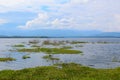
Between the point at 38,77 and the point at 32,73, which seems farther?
the point at 32,73

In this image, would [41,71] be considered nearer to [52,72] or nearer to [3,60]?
[52,72]

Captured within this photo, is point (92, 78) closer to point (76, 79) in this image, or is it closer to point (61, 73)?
point (76, 79)

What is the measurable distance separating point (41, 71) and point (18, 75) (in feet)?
8.66

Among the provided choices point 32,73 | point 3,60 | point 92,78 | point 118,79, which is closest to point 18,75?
point 32,73

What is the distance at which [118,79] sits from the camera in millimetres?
21641

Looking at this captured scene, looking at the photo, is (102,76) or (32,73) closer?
(102,76)

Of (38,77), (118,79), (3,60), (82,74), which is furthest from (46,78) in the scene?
(3,60)

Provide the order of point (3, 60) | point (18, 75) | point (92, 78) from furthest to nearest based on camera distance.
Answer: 1. point (3, 60)
2. point (18, 75)
3. point (92, 78)

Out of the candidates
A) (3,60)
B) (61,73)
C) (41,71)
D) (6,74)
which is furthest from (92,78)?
(3,60)

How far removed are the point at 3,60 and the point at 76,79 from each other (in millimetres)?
28212

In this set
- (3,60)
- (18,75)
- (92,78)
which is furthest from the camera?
(3,60)

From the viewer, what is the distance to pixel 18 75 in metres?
24.0

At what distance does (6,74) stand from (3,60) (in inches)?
888

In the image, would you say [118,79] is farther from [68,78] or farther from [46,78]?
[46,78]
